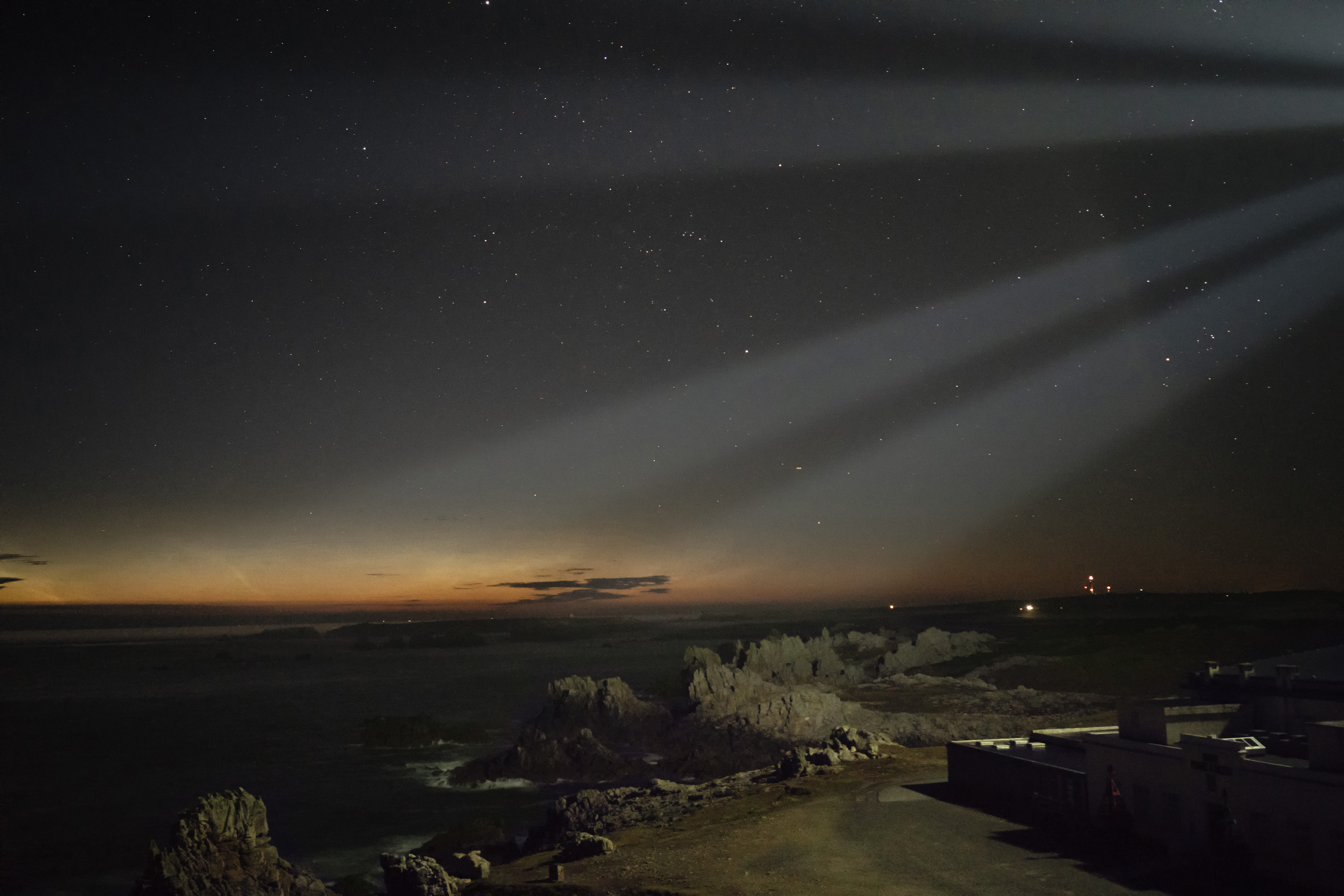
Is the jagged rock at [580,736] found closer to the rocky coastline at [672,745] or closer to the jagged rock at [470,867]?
the rocky coastline at [672,745]

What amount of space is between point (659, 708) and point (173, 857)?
3764cm

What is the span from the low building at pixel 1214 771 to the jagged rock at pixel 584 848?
12191 millimetres

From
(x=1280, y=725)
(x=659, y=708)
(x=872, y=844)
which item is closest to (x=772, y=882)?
(x=872, y=844)

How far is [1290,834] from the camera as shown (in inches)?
749

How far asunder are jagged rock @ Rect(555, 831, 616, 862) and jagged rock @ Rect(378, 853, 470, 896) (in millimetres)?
3010

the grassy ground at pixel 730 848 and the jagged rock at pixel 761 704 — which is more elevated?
the grassy ground at pixel 730 848

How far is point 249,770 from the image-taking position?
69875mm

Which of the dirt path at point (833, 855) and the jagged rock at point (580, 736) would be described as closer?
the dirt path at point (833, 855)

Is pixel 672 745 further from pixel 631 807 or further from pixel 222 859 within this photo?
pixel 222 859

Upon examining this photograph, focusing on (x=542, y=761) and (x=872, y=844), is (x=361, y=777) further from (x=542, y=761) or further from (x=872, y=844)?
(x=872, y=844)

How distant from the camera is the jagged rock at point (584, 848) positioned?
24875 mm

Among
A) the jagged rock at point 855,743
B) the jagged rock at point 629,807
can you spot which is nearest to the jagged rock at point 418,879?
the jagged rock at point 629,807

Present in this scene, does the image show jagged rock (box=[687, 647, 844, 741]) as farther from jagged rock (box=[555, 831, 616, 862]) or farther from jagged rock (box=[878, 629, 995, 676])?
jagged rock (box=[878, 629, 995, 676])

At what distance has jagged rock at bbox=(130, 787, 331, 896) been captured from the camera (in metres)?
Result: 23.0
